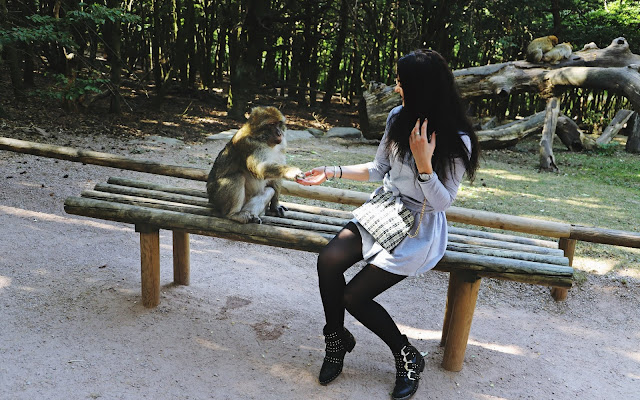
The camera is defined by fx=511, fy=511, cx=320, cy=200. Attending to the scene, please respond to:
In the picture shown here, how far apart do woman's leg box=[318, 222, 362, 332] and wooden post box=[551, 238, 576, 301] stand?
2.47 m

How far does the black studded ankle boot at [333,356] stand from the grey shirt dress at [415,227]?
1.65ft

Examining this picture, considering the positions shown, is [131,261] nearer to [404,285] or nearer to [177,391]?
[177,391]

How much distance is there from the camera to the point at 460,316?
309 cm

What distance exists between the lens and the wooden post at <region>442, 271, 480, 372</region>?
3.02 m

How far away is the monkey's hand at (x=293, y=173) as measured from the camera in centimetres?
312

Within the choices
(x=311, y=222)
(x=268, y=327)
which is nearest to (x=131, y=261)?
(x=268, y=327)

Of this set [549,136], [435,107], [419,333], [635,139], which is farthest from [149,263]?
[635,139]

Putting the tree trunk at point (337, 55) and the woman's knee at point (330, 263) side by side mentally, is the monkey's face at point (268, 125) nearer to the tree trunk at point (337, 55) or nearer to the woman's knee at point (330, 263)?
the woman's knee at point (330, 263)

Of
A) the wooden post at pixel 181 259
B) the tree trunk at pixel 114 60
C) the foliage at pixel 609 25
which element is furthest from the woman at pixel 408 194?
the foliage at pixel 609 25

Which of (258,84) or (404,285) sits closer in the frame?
(404,285)

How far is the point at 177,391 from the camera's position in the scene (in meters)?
2.76

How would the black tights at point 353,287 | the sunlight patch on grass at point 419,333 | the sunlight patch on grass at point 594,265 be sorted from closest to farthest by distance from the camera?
the black tights at point 353,287
the sunlight patch on grass at point 419,333
the sunlight patch on grass at point 594,265

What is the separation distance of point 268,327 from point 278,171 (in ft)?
3.64

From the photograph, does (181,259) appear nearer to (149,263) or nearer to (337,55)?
(149,263)
